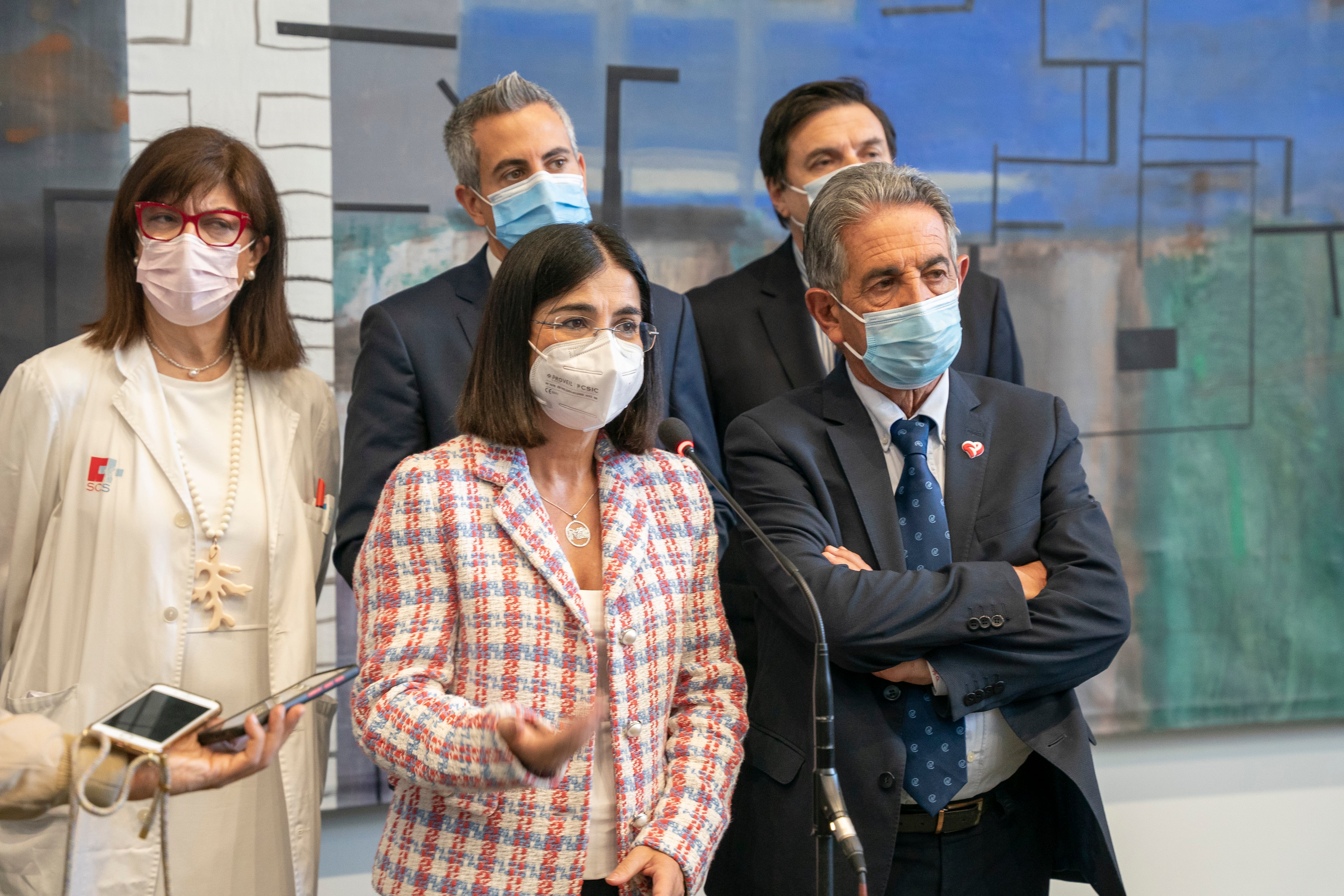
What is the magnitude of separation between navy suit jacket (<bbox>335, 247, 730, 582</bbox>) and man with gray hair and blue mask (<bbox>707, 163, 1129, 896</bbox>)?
0.84 ft

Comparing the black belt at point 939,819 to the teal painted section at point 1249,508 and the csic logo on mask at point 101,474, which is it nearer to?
the csic logo on mask at point 101,474

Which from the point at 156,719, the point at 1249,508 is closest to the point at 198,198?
the point at 156,719

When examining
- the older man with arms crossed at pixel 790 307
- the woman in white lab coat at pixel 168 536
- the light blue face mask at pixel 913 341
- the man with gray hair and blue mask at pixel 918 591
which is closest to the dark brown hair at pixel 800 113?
the older man with arms crossed at pixel 790 307

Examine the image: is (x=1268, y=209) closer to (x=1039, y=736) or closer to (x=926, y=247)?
(x=926, y=247)

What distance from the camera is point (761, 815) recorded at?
2.02m

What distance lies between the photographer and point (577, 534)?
1781 millimetres

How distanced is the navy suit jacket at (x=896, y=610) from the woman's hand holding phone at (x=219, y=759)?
861 millimetres

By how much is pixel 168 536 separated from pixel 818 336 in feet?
4.93

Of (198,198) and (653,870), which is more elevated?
(198,198)

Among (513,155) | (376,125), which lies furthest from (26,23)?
(513,155)

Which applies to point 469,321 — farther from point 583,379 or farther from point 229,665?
point 229,665

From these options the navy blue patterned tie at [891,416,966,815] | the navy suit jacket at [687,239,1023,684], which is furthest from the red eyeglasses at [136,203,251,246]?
the navy blue patterned tie at [891,416,966,815]

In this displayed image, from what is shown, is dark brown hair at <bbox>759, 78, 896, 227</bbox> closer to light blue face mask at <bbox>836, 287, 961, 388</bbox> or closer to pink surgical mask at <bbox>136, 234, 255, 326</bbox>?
light blue face mask at <bbox>836, 287, 961, 388</bbox>

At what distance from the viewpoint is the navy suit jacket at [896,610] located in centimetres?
187
